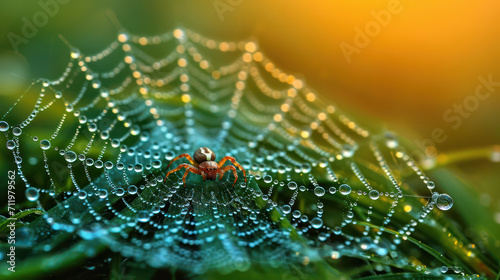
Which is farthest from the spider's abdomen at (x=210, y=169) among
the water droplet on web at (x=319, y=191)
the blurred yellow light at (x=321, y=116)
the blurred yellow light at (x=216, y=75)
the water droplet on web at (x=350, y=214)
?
the blurred yellow light at (x=216, y=75)

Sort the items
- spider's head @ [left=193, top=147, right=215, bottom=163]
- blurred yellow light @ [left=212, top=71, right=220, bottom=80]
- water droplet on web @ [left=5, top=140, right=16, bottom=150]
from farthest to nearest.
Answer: blurred yellow light @ [left=212, top=71, right=220, bottom=80]
spider's head @ [left=193, top=147, right=215, bottom=163]
water droplet on web @ [left=5, top=140, right=16, bottom=150]

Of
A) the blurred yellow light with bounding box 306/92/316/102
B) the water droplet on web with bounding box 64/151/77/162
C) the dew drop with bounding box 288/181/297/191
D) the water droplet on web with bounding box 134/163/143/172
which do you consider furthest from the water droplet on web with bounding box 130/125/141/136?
the blurred yellow light with bounding box 306/92/316/102

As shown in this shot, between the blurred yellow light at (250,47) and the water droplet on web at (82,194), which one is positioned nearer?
the water droplet on web at (82,194)

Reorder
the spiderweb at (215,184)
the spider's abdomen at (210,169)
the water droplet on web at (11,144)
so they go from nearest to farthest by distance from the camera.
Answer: the spiderweb at (215,184) → the water droplet on web at (11,144) → the spider's abdomen at (210,169)

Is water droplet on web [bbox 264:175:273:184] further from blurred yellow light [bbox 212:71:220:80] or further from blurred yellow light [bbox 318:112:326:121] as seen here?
blurred yellow light [bbox 212:71:220:80]

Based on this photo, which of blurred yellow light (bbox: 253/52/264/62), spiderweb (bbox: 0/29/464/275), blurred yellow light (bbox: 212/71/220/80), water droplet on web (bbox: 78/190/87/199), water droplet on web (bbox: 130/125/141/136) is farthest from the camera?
blurred yellow light (bbox: 253/52/264/62)

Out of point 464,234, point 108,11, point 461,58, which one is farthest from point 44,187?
point 461,58

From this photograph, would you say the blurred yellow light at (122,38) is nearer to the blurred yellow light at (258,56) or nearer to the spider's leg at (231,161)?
the blurred yellow light at (258,56)
